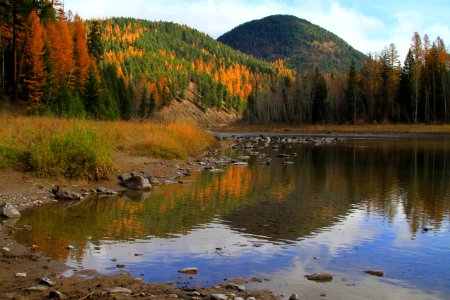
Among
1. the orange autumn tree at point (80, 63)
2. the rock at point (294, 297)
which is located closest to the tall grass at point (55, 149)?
the rock at point (294, 297)

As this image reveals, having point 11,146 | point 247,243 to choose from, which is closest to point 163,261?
point 247,243

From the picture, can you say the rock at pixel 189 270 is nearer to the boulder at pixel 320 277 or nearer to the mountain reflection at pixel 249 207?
the boulder at pixel 320 277

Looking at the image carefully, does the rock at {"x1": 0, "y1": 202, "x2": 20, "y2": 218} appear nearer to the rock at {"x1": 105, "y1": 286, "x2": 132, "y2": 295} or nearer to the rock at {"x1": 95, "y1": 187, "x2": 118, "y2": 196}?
the rock at {"x1": 95, "y1": 187, "x2": 118, "y2": 196}

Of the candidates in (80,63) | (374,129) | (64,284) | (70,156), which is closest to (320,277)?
(64,284)

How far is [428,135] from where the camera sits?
Answer: 250 ft

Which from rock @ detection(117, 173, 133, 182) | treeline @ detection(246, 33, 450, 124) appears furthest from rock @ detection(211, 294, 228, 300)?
treeline @ detection(246, 33, 450, 124)

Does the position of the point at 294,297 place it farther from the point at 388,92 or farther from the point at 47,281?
the point at 388,92

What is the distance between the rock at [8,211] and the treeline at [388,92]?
287 ft

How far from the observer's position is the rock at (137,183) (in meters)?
18.8

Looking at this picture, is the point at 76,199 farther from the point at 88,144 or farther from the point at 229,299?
the point at 229,299

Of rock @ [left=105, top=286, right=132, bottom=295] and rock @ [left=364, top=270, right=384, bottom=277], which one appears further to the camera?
rock @ [left=364, top=270, right=384, bottom=277]

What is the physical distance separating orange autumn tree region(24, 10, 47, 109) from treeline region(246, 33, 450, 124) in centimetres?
6637

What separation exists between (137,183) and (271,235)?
8.56 meters

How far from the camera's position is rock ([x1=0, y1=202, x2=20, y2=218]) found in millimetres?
12844
